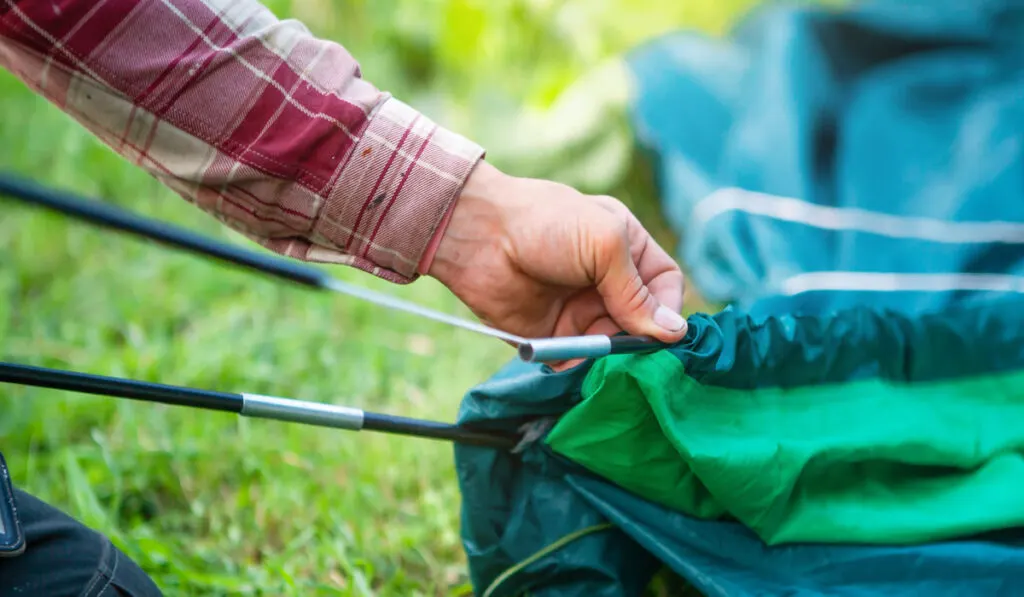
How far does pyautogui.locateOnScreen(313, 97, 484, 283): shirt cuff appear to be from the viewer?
3.12 feet

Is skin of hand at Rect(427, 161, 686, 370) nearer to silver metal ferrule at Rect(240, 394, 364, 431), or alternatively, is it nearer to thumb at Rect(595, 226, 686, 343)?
thumb at Rect(595, 226, 686, 343)

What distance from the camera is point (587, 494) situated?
3.34ft

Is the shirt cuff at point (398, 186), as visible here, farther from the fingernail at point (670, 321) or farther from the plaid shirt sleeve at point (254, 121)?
the fingernail at point (670, 321)

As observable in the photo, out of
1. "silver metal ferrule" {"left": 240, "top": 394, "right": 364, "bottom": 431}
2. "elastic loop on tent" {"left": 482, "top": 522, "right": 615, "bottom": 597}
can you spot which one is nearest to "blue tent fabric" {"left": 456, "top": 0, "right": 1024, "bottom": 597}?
"elastic loop on tent" {"left": 482, "top": 522, "right": 615, "bottom": 597}

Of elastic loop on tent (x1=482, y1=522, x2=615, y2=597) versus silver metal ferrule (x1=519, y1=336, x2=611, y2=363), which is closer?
silver metal ferrule (x1=519, y1=336, x2=611, y2=363)

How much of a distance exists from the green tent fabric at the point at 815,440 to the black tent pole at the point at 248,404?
0.35 feet

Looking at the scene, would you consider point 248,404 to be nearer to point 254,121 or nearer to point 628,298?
point 254,121

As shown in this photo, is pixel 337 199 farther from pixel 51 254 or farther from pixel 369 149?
pixel 51 254

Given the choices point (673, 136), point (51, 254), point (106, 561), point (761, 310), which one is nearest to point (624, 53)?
point (673, 136)

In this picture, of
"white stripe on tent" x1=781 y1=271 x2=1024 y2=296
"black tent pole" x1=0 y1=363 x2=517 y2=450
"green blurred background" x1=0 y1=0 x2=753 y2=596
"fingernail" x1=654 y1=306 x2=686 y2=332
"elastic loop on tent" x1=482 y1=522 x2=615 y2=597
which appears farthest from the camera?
"white stripe on tent" x1=781 y1=271 x2=1024 y2=296

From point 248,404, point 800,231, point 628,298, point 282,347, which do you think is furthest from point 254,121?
point 800,231

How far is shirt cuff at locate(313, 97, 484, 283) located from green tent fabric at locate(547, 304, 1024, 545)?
0.74 feet

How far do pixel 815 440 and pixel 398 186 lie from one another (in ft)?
1.69

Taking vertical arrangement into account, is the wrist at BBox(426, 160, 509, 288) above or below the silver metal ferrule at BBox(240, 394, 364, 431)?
above
